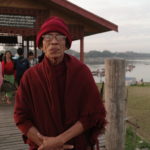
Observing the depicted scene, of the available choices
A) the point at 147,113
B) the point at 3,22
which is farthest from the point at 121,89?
the point at 147,113

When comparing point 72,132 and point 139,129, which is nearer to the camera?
point 72,132

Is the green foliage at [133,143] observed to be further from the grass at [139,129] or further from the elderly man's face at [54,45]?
the elderly man's face at [54,45]

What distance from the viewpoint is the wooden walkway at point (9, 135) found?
4.64 meters

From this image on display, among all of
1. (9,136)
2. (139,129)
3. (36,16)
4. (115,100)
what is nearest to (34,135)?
(115,100)

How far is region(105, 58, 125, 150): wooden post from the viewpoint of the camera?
10.2 ft

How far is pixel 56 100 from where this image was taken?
1.77 meters

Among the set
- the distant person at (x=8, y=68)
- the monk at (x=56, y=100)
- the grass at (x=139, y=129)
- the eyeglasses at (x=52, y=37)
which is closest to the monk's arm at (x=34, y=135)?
the monk at (x=56, y=100)

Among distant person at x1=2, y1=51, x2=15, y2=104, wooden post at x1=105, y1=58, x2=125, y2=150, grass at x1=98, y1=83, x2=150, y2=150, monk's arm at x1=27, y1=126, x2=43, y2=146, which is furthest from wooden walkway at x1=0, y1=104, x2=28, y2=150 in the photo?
monk's arm at x1=27, y1=126, x2=43, y2=146

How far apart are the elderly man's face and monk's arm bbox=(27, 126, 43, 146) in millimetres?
464

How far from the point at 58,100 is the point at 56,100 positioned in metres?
0.02

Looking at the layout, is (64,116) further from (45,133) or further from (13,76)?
(13,76)

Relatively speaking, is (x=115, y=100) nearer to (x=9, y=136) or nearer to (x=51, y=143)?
(x=51, y=143)

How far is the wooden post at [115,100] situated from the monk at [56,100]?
127cm

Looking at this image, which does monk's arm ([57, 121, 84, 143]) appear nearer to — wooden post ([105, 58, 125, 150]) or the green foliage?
wooden post ([105, 58, 125, 150])
